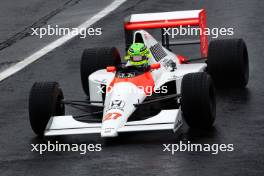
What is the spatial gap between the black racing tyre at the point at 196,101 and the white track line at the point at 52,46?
7.22 meters

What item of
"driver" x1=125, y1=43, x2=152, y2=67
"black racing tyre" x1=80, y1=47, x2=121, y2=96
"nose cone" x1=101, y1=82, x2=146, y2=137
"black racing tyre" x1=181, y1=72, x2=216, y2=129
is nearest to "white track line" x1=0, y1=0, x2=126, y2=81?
"black racing tyre" x1=80, y1=47, x2=121, y2=96

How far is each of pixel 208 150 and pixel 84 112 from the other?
3.69m

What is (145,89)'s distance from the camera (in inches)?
703

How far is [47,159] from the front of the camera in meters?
16.5

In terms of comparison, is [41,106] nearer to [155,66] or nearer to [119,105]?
[119,105]

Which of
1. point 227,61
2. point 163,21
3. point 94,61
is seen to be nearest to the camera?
point 227,61

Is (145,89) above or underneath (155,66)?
underneath

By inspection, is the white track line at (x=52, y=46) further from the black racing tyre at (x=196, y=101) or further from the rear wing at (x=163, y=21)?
the black racing tyre at (x=196, y=101)

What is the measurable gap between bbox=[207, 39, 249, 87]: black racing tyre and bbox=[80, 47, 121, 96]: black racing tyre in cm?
187

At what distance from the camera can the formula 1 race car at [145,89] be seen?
16.9 metres

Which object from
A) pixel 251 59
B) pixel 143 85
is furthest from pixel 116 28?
pixel 143 85

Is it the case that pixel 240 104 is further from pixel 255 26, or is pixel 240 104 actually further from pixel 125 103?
pixel 255 26

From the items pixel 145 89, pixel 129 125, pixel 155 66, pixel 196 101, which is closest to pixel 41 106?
pixel 129 125

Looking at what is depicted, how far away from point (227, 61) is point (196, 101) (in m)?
3.22
